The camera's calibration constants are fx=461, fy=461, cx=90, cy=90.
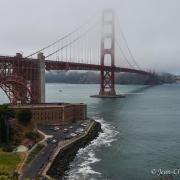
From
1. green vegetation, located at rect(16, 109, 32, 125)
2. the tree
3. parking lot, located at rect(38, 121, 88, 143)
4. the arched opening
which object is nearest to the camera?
the tree

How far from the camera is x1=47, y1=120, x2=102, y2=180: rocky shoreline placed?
1596 inches

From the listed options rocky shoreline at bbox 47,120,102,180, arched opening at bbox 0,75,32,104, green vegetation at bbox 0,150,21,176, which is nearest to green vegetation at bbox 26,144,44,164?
green vegetation at bbox 0,150,21,176

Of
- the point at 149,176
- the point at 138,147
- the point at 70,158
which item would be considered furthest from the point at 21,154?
the point at 138,147

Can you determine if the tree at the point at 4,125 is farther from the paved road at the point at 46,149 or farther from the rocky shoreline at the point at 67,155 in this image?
the rocky shoreline at the point at 67,155

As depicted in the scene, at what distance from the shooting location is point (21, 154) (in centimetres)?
4381

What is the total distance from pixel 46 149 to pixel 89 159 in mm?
4499

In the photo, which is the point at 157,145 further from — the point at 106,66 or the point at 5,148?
the point at 106,66

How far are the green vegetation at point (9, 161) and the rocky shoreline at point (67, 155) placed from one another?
3109mm

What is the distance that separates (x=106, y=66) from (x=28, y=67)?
5935 centimetres

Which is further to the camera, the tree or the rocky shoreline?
the tree

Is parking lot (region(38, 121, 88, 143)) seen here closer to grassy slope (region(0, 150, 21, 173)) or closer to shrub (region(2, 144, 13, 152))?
shrub (region(2, 144, 13, 152))

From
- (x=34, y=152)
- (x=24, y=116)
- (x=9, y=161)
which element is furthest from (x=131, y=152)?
(x=9, y=161)

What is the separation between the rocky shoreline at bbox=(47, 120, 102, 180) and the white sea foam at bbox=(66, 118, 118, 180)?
21.9 inches

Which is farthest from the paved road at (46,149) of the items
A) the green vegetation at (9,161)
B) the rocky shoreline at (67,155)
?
the green vegetation at (9,161)
